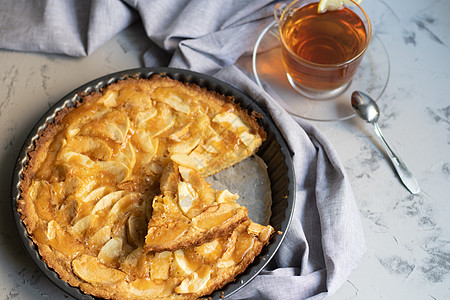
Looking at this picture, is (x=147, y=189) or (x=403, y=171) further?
(x=403, y=171)

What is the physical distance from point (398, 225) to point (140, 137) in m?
1.38

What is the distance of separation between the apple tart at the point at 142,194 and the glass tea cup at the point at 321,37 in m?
0.40

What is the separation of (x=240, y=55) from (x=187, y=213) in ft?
3.55

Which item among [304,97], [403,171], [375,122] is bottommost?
[403,171]

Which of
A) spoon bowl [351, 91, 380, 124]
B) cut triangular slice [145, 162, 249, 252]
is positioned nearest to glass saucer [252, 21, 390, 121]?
spoon bowl [351, 91, 380, 124]

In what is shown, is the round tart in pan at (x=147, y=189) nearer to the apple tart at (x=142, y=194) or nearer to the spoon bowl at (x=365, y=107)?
the apple tart at (x=142, y=194)

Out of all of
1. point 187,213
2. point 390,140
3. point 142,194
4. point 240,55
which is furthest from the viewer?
point 240,55

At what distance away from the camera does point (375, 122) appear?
294 cm

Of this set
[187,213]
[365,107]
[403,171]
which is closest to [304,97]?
[365,107]

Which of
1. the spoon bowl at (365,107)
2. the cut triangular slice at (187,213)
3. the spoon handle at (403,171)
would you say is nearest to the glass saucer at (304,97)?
the spoon bowl at (365,107)

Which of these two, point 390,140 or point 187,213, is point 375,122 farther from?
point 187,213

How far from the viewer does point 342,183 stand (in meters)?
2.71

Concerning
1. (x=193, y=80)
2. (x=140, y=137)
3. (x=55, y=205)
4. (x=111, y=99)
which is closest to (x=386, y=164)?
(x=193, y=80)

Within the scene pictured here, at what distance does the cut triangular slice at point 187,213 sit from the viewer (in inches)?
95.7
